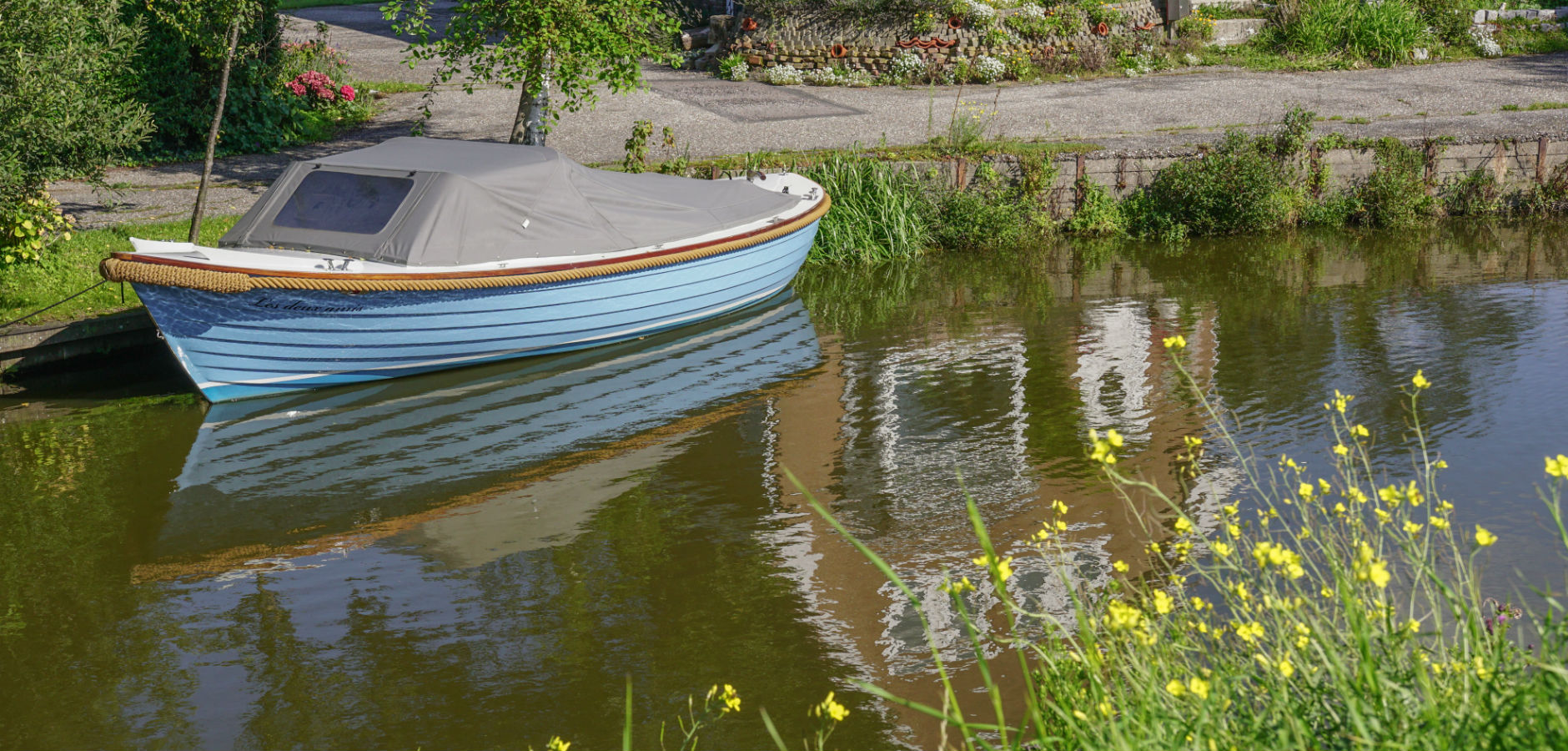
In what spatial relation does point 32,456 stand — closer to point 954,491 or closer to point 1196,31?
point 954,491

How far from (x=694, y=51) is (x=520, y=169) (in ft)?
40.7

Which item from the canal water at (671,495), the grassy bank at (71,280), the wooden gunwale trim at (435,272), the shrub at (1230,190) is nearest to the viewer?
the canal water at (671,495)

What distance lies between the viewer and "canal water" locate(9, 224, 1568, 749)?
5906 mm

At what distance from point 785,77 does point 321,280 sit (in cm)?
1225

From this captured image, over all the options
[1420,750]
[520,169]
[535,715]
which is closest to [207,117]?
[520,169]

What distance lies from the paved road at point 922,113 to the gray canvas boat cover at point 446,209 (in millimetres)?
3227

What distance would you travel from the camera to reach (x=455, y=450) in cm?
920

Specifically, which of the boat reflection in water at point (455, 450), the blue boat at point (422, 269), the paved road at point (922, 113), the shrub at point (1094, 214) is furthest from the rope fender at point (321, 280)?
the shrub at point (1094, 214)

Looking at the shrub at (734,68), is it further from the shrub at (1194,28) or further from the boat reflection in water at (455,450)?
the boat reflection in water at (455,450)

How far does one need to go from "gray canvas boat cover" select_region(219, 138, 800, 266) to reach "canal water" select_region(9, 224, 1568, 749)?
1133 millimetres

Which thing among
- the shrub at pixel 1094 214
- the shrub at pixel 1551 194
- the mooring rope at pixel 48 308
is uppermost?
the mooring rope at pixel 48 308

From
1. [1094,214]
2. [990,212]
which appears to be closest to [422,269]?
[990,212]

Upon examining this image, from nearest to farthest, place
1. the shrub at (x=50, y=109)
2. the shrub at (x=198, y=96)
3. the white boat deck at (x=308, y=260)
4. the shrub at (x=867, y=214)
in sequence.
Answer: the white boat deck at (x=308, y=260) < the shrub at (x=50, y=109) < the shrub at (x=867, y=214) < the shrub at (x=198, y=96)

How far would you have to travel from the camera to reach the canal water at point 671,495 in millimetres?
5906
